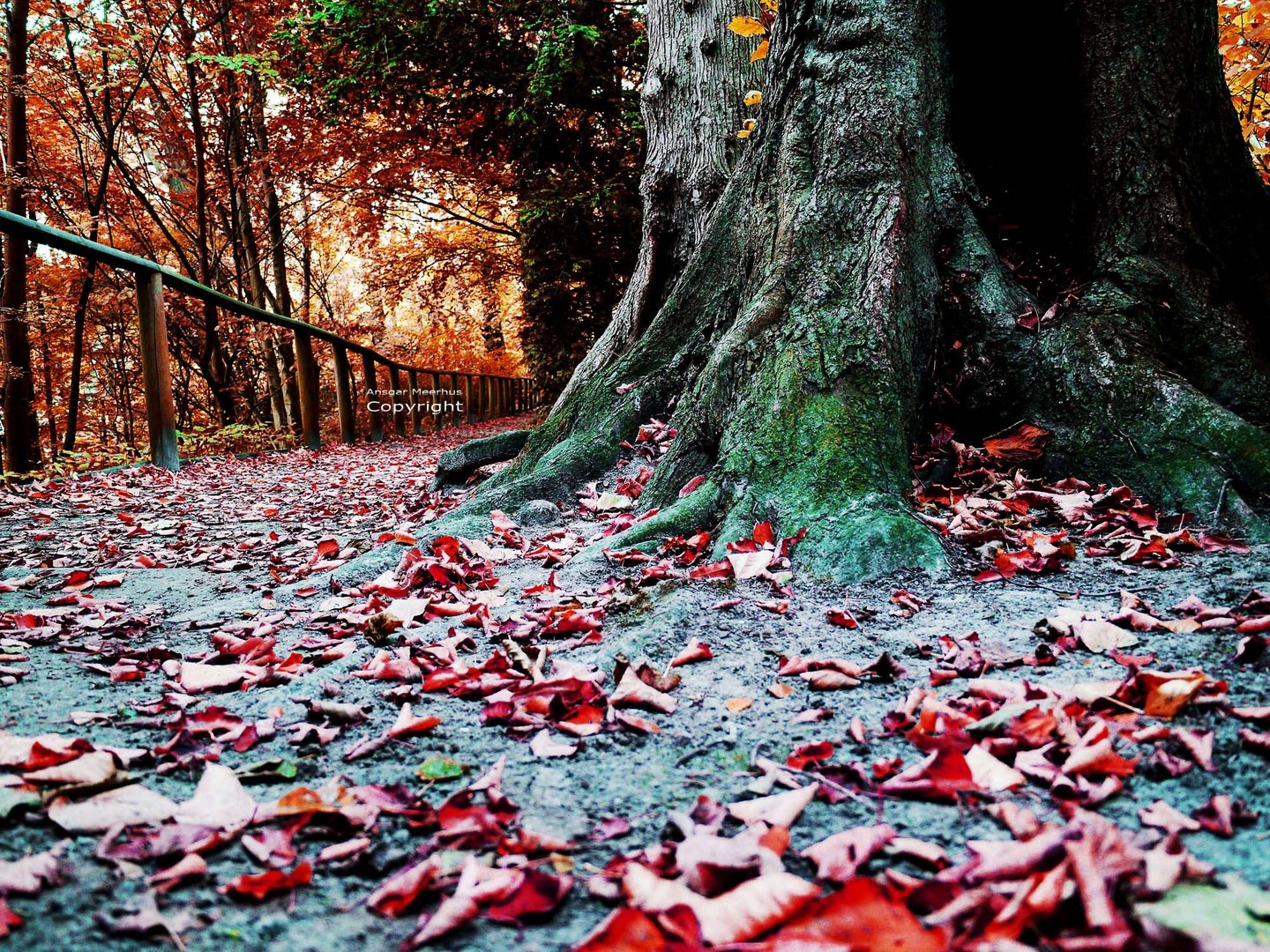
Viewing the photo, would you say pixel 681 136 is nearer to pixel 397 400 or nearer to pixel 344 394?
pixel 344 394

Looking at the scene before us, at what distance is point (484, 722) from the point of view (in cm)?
139

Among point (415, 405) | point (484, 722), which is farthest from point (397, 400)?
point (484, 722)

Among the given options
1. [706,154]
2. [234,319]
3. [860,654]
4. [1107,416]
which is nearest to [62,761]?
[860,654]

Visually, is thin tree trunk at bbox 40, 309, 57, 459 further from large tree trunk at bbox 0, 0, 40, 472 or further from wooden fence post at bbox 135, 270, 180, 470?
wooden fence post at bbox 135, 270, 180, 470

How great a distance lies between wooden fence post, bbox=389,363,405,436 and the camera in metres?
11.2

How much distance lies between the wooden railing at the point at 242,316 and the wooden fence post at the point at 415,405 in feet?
0.05

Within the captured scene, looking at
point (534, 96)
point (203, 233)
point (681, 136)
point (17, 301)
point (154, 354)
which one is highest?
point (534, 96)

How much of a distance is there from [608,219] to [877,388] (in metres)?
8.63

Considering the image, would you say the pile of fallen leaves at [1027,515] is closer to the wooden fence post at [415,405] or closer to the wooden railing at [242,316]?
the wooden railing at [242,316]

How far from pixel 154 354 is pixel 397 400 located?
6.81 m

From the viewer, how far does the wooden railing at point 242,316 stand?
4.17 m

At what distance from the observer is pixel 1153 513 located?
219cm

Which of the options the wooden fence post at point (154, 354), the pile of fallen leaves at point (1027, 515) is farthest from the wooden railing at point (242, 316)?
the pile of fallen leaves at point (1027, 515)

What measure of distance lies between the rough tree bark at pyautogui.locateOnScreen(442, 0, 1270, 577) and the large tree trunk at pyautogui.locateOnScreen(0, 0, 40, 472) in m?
5.60
